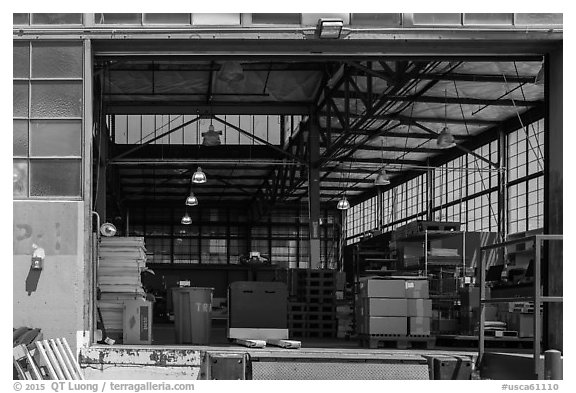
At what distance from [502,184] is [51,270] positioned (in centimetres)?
2102

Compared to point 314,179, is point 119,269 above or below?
below

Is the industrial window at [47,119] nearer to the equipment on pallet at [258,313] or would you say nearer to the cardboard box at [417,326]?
the equipment on pallet at [258,313]

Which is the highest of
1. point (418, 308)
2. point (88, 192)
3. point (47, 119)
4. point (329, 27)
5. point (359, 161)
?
point (359, 161)

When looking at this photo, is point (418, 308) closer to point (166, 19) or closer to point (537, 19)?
point (537, 19)

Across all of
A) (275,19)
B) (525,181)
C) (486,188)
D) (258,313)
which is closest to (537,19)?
(275,19)

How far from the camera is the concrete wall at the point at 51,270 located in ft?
36.9

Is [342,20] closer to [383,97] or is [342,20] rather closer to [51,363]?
[51,363]

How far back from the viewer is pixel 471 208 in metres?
32.3

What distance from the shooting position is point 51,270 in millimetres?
11328

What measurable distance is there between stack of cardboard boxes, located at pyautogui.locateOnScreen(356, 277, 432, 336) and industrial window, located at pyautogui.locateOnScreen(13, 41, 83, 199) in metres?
5.29

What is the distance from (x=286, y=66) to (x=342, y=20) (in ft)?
37.2

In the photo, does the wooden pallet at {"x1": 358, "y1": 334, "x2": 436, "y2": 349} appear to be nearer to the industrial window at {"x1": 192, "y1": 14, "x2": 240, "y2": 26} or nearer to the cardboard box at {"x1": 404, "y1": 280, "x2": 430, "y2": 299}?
the cardboard box at {"x1": 404, "y1": 280, "x2": 430, "y2": 299}
